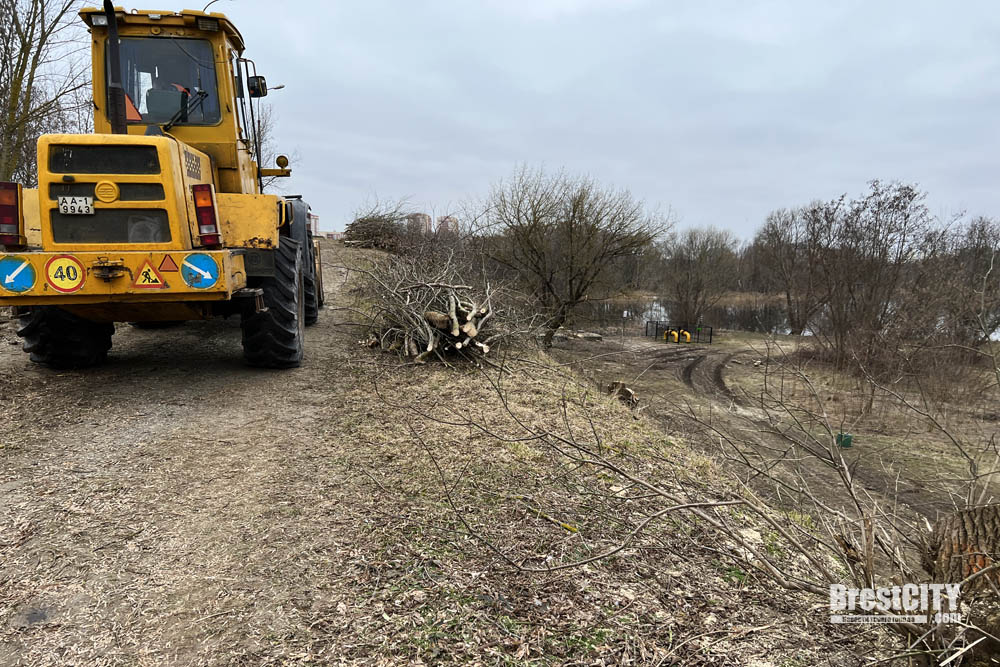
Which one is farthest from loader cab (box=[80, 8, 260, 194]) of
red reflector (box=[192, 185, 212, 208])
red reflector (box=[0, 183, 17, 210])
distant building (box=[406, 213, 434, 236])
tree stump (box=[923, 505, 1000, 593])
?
distant building (box=[406, 213, 434, 236])

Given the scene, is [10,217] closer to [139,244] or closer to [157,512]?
[139,244]

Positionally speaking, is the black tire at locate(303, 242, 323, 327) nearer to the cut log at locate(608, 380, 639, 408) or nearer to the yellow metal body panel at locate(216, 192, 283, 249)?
the yellow metal body panel at locate(216, 192, 283, 249)

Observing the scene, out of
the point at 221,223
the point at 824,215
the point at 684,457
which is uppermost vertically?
the point at 824,215

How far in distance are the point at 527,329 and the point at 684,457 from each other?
11.5 feet

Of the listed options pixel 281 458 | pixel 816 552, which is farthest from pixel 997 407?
pixel 281 458

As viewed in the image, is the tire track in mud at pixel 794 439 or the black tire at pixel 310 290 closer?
the tire track in mud at pixel 794 439

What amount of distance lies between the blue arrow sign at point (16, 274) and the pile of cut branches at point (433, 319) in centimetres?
371

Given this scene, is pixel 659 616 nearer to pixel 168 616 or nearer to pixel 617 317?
pixel 168 616

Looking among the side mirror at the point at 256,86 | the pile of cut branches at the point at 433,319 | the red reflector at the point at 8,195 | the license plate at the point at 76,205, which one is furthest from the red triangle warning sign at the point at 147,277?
the pile of cut branches at the point at 433,319

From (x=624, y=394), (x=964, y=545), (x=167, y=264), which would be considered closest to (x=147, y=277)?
(x=167, y=264)

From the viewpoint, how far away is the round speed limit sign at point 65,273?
4.05 meters

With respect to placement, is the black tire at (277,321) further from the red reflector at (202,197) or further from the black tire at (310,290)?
the black tire at (310,290)

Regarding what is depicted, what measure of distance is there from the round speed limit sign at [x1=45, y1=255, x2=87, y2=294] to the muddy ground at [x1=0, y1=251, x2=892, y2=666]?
103cm

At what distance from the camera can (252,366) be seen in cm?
595
